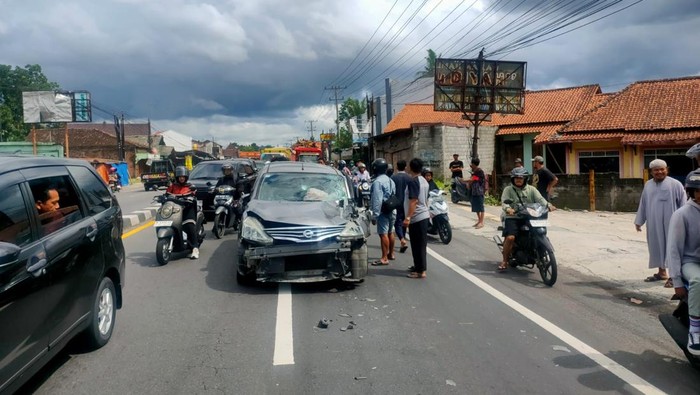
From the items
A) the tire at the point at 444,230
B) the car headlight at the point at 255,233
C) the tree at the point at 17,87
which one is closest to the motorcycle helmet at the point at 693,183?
the car headlight at the point at 255,233

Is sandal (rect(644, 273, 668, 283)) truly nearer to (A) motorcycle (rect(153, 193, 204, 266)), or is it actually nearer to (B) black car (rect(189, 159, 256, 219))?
(A) motorcycle (rect(153, 193, 204, 266))

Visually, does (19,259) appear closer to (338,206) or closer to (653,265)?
(338,206)

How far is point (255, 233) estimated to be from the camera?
6770mm

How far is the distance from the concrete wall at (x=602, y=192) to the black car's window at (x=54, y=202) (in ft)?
56.8

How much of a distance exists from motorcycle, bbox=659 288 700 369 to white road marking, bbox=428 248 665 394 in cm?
43

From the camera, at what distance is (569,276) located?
27.1 ft

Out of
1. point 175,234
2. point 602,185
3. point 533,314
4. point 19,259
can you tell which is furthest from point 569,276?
point 602,185

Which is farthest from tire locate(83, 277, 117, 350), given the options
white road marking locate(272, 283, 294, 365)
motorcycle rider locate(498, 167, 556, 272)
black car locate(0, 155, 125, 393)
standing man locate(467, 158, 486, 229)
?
standing man locate(467, 158, 486, 229)

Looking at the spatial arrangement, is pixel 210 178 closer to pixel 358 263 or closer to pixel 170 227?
pixel 170 227

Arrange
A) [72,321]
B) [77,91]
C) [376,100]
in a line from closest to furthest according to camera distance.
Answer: [72,321] < [77,91] < [376,100]

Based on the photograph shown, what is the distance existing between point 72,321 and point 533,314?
15.3ft

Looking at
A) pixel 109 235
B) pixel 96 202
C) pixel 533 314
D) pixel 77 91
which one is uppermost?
pixel 77 91

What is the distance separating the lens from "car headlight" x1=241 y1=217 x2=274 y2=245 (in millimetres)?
6688

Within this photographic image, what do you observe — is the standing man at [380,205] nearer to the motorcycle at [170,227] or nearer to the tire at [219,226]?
the motorcycle at [170,227]
